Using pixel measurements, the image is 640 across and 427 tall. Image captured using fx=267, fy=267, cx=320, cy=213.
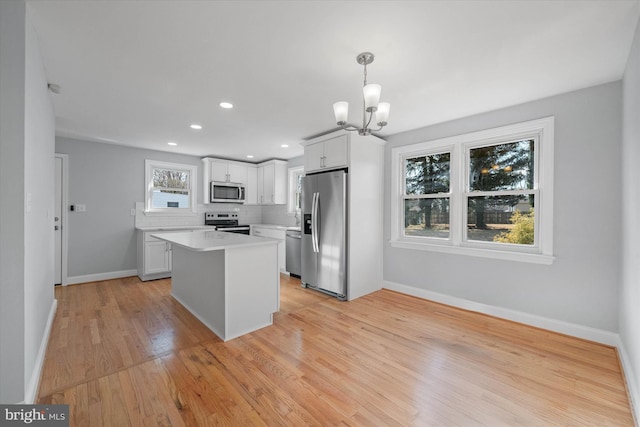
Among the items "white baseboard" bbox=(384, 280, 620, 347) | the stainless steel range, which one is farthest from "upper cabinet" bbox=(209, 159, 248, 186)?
"white baseboard" bbox=(384, 280, 620, 347)

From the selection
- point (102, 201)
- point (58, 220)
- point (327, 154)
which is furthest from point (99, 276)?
point (327, 154)

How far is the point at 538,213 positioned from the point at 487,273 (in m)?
0.84

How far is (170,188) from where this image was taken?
5.31m

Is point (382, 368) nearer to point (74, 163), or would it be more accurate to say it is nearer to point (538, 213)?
point (538, 213)

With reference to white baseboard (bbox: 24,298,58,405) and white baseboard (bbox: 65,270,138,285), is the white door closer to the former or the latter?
white baseboard (bbox: 65,270,138,285)

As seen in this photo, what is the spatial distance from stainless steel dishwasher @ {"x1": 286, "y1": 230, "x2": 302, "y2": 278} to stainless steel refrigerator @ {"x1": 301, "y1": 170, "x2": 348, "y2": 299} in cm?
51

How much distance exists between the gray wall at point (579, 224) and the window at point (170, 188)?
525 centimetres

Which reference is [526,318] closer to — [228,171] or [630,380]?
[630,380]

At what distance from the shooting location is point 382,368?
2.09 metres

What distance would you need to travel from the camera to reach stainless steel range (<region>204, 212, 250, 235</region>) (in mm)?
5611

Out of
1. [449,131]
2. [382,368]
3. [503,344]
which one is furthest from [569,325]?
[449,131]

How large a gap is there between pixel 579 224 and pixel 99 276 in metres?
6.62

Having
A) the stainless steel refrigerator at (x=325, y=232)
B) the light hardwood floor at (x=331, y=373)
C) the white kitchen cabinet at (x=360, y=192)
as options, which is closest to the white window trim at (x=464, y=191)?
the white kitchen cabinet at (x=360, y=192)

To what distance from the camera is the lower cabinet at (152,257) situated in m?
4.47
